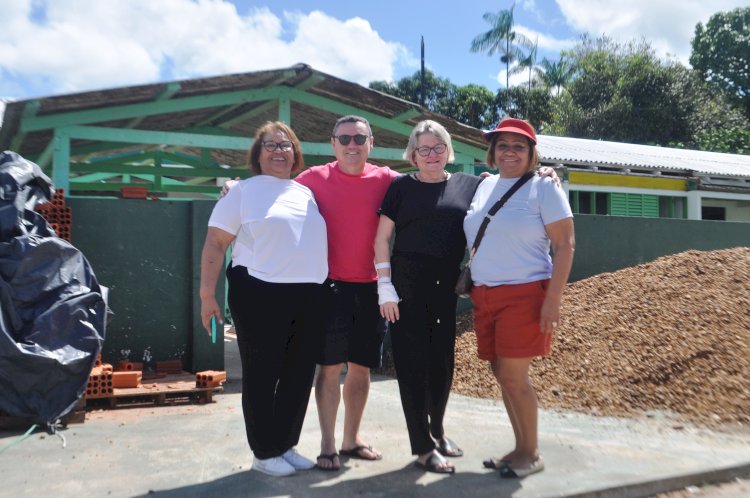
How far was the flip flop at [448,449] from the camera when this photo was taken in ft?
14.3

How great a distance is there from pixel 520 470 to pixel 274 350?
1.58 meters

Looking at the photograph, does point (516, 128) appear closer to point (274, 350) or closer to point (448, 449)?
point (274, 350)

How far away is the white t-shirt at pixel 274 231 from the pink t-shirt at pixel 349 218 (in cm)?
11

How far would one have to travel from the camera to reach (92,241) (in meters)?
6.78

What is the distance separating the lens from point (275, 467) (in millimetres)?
3934

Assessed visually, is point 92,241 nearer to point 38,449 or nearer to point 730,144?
point 38,449

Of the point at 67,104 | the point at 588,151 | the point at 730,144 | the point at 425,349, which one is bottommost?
the point at 425,349

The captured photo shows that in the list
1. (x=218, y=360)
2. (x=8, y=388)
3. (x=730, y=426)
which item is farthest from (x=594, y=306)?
(x=8, y=388)

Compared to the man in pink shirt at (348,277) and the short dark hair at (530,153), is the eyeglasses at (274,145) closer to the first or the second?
the man in pink shirt at (348,277)

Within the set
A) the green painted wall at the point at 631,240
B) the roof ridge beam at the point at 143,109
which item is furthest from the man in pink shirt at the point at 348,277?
the green painted wall at the point at 631,240

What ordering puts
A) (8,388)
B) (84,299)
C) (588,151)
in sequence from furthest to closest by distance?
(588,151) < (84,299) < (8,388)

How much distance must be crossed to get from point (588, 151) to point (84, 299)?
17.4 meters

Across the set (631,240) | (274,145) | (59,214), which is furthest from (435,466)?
(631,240)

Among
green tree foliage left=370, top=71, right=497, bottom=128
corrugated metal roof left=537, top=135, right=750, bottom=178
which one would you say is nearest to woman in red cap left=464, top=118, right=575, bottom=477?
corrugated metal roof left=537, top=135, right=750, bottom=178
